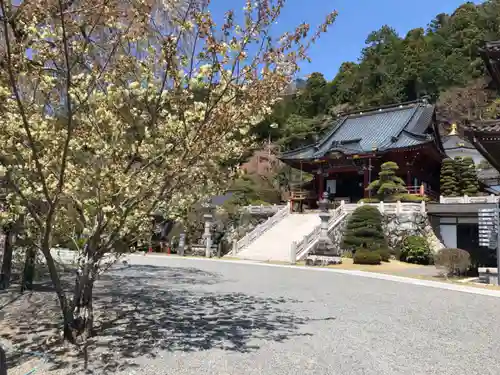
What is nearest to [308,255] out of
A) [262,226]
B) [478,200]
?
[262,226]

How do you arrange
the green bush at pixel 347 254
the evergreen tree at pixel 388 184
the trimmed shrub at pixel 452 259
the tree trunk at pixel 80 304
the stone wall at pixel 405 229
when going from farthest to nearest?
the evergreen tree at pixel 388 184 → the stone wall at pixel 405 229 → the green bush at pixel 347 254 → the trimmed shrub at pixel 452 259 → the tree trunk at pixel 80 304

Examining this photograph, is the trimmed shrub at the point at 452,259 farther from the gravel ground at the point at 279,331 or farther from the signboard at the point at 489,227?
the gravel ground at the point at 279,331

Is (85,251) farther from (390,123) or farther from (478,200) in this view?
(390,123)

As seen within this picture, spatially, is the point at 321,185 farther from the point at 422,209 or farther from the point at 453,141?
the point at 453,141

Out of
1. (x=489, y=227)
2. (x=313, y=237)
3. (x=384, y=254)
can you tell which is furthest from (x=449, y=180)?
(x=489, y=227)

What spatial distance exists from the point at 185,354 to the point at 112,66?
3822 mm

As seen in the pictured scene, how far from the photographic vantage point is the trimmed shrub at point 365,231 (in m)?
23.0

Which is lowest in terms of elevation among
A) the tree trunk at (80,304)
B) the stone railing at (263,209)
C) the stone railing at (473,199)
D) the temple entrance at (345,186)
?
the tree trunk at (80,304)

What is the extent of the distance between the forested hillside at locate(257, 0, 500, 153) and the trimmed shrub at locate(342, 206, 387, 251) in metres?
27.1

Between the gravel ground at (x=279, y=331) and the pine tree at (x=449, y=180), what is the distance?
21.1m

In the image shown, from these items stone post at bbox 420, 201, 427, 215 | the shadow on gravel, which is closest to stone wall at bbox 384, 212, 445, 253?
stone post at bbox 420, 201, 427, 215

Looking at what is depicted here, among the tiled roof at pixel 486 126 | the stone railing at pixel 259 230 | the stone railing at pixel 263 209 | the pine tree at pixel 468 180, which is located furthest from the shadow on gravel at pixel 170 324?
the pine tree at pixel 468 180

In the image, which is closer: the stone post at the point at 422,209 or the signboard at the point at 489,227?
the signboard at the point at 489,227

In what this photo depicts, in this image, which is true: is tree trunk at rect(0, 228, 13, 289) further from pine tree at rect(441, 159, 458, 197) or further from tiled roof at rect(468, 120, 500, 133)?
pine tree at rect(441, 159, 458, 197)
